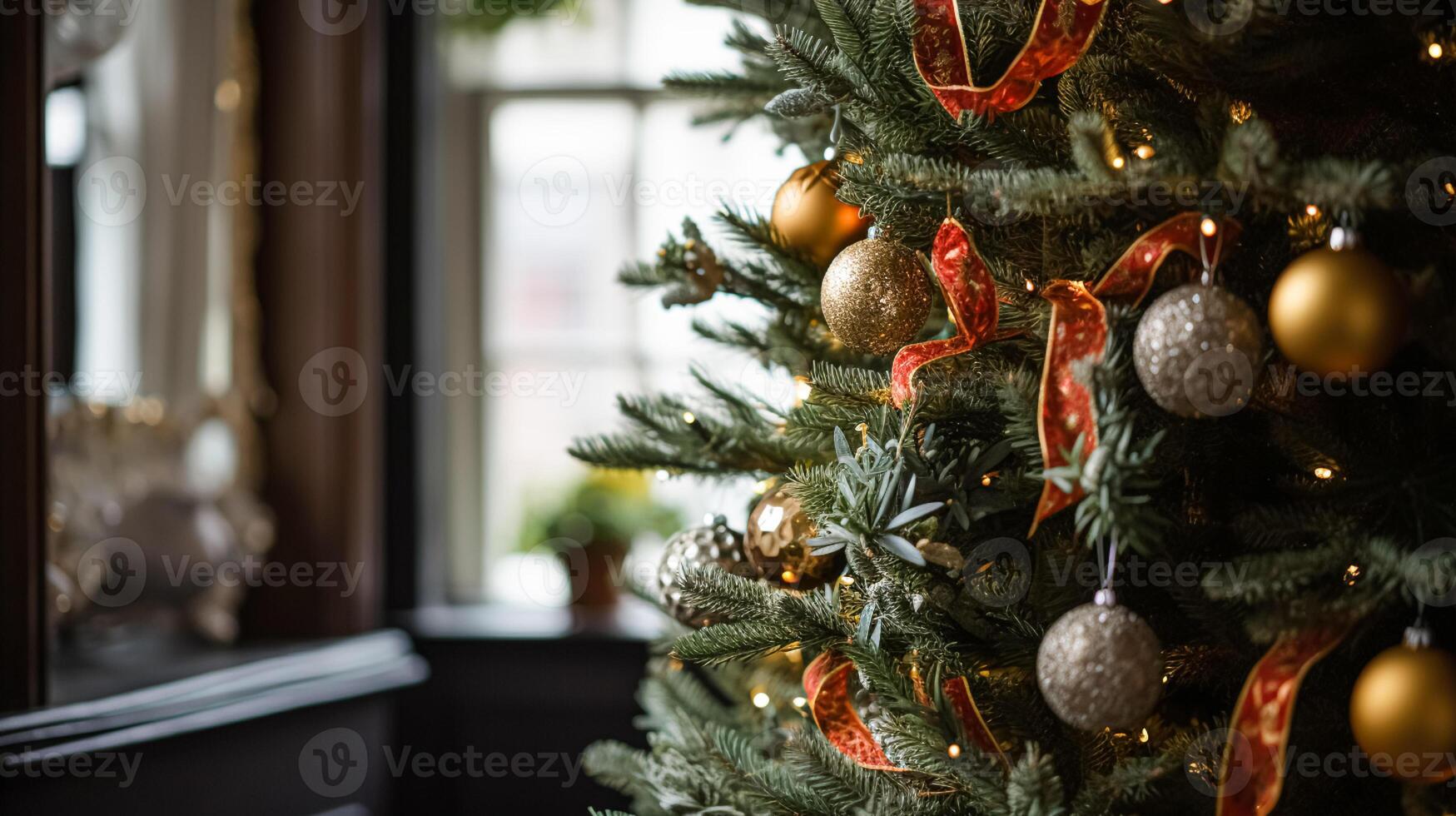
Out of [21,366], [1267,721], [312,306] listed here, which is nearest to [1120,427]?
[1267,721]

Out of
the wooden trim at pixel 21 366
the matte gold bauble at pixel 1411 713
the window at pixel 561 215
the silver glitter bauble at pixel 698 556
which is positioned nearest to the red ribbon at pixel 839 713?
the silver glitter bauble at pixel 698 556

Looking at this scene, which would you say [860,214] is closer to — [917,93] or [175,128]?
[917,93]

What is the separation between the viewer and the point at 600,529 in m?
2.02

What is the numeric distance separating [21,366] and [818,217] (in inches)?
36.9

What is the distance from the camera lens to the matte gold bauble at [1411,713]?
487 mm

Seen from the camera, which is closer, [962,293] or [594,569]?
[962,293]

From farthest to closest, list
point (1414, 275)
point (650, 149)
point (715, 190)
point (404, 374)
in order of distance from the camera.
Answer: point (650, 149), point (404, 374), point (715, 190), point (1414, 275)

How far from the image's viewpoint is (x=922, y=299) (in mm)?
664

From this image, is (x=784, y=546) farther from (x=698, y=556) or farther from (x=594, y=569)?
(x=594, y=569)

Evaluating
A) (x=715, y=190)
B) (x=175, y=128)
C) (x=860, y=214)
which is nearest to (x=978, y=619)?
(x=860, y=214)

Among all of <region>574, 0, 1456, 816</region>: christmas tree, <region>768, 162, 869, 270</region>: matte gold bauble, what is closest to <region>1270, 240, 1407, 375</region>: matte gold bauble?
<region>574, 0, 1456, 816</region>: christmas tree

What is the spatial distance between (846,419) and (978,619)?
15 centimetres

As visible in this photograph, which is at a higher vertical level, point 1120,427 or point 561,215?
point 561,215

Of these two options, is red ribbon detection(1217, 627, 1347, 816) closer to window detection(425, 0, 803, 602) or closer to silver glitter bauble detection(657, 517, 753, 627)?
silver glitter bauble detection(657, 517, 753, 627)
